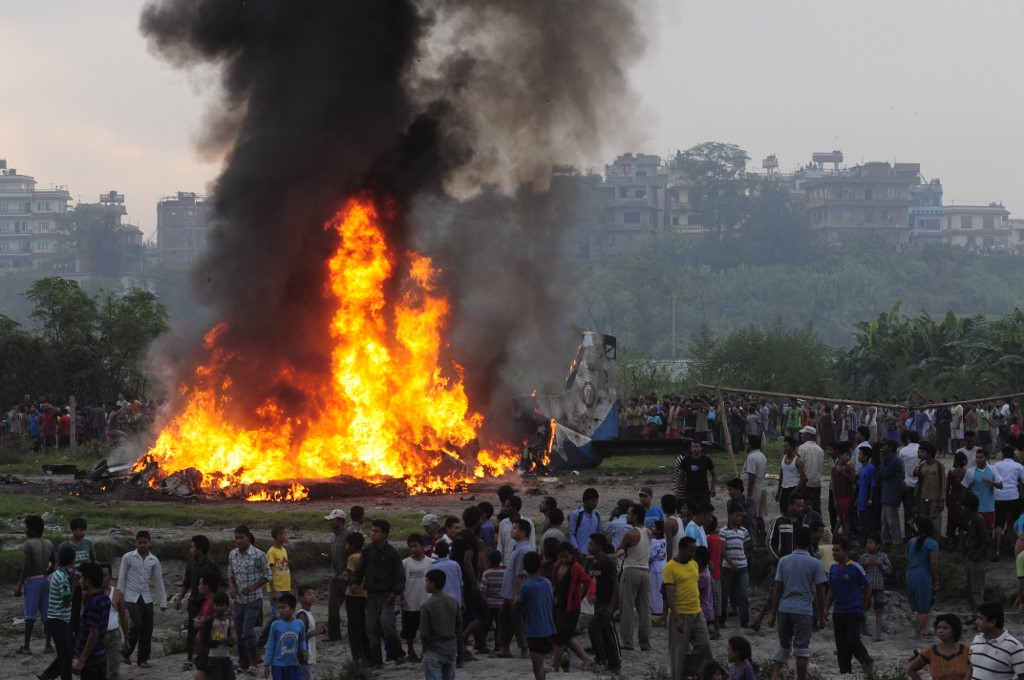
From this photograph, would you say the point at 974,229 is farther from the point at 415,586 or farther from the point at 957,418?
the point at 415,586

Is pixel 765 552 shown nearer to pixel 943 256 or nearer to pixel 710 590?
pixel 710 590

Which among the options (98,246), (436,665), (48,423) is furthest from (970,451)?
(98,246)

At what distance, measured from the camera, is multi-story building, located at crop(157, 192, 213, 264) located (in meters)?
155

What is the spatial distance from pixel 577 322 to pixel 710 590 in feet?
286

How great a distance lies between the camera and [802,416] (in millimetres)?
39125

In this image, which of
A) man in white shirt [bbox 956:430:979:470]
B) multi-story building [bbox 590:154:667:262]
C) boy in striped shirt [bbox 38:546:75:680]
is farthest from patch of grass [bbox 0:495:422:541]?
multi-story building [bbox 590:154:667:262]

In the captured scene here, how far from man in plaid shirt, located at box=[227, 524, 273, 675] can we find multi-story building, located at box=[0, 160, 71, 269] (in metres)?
164

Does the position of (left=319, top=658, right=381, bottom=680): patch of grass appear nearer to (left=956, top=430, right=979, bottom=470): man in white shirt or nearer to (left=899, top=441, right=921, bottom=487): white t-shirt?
(left=899, top=441, right=921, bottom=487): white t-shirt

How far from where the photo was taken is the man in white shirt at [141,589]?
15336 millimetres

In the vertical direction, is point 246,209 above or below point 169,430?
above

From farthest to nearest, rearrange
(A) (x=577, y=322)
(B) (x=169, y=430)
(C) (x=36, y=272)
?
(C) (x=36, y=272)
(A) (x=577, y=322)
(B) (x=169, y=430)

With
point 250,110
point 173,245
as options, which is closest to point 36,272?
point 173,245

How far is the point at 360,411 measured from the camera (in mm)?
31141

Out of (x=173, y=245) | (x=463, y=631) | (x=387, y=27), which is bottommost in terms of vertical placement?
(x=463, y=631)
